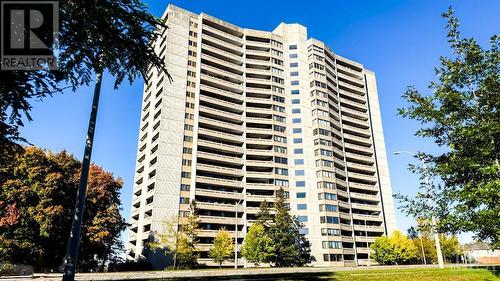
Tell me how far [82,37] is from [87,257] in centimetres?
3979

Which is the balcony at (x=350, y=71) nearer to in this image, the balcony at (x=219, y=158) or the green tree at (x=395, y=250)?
the balcony at (x=219, y=158)

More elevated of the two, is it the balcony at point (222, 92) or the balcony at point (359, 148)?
the balcony at point (222, 92)

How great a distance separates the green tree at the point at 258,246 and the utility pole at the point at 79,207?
160 feet

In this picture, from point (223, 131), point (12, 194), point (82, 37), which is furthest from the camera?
point (223, 131)

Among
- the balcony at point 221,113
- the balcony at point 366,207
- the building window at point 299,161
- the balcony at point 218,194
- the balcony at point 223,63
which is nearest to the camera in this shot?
the balcony at point 218,194

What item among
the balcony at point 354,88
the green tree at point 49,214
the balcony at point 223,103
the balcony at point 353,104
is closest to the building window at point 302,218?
the balcony at point 223,103

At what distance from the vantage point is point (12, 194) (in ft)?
112

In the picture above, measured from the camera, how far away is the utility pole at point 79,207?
723cm

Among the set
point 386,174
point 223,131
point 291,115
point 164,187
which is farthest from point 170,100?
point 386,174

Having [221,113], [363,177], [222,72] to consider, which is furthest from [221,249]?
[363,177]

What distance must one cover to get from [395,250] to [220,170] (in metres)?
40.3

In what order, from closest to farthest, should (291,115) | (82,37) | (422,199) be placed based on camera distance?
(82,37), (422,199), (291,115)

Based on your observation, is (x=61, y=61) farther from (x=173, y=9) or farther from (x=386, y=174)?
(x=386, y=174)

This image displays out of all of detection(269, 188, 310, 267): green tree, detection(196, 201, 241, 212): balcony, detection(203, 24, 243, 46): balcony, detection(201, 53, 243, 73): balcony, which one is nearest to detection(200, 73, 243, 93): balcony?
detection(201, 53, 243, 73): balcony
